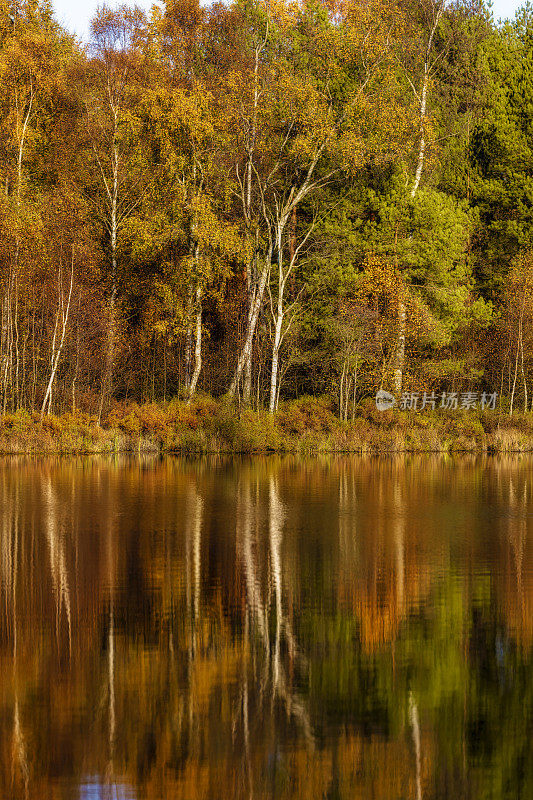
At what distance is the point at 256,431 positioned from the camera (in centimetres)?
4478

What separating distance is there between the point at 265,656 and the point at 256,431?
32568 millimetres

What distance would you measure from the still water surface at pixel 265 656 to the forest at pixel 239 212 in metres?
23.4

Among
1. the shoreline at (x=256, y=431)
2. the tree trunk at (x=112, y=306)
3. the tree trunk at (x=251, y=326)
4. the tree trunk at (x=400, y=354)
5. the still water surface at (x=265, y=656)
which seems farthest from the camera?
the tree trunk at (x=400, y=354)

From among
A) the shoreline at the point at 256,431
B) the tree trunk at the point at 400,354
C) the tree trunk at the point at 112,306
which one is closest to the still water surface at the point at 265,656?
the shoreline at the point at 256,431

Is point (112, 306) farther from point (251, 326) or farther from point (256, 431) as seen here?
point (256, 431)

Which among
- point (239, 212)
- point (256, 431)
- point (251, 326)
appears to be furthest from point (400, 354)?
point (239, 212)

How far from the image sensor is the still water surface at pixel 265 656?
342 inches

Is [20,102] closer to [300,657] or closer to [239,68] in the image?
[239,68]

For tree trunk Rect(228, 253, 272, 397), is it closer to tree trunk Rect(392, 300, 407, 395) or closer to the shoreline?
the shoreline

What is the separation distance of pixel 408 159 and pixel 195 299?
12568mm

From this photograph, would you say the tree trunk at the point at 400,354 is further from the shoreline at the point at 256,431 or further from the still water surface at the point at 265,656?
the still water surface at the point at 265,656

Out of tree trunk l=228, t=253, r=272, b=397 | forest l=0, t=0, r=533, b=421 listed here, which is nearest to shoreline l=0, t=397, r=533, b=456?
forest l=0, t=0, r=533, b=421

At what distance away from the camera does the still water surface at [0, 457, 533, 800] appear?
8.69 meters

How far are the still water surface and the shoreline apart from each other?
18.0 m
